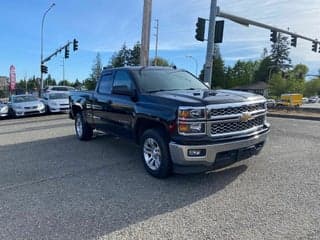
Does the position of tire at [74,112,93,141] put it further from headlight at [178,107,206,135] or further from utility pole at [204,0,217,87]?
utility pole at [204,0,217,87]

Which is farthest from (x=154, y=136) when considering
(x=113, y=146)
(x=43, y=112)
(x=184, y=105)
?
(x=43, y=112)

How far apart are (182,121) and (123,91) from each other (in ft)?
6.37

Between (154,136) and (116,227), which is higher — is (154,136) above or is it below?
above

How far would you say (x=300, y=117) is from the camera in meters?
16.8

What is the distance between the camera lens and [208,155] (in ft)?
16.2

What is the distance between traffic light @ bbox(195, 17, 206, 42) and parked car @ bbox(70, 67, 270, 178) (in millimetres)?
10241

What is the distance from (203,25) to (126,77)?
10.9 meters

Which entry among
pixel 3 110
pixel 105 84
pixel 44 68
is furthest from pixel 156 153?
pixel 44 68

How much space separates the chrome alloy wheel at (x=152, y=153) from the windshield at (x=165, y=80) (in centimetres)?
104

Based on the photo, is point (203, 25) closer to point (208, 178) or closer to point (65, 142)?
point (65, 142)

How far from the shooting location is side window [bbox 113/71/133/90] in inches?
257

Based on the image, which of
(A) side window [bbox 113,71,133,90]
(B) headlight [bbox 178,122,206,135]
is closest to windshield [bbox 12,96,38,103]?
(A) side window [bbox 113,71,133,90]

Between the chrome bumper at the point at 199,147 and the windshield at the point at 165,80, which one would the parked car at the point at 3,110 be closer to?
the windshield at the point at 165,80

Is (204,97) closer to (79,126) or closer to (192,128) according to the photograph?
(192,128)
